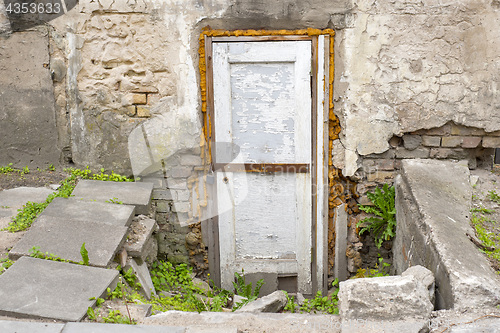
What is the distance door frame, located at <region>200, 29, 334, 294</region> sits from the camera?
13.8ft

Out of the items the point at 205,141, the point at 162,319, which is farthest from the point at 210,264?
the point at 162,319

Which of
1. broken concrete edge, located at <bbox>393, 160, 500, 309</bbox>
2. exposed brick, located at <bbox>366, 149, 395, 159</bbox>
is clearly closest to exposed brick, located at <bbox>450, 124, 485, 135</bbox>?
broken concrete edge, located at <bbox>393, 160, 500, 309</bbox>

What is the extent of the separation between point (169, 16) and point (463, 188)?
2.96m

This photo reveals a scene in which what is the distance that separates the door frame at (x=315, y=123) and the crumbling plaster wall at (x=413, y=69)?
0.13 meters

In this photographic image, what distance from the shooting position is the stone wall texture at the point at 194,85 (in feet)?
13.5

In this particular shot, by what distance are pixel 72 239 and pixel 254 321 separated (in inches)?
60.5

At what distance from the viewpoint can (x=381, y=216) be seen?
4578 mm

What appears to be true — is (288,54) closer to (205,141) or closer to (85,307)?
(205,141)

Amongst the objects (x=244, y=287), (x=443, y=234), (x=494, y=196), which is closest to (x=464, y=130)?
(x=494, y=196)

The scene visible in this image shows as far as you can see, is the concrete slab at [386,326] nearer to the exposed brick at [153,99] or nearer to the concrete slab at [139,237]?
the concrete slab at [139,237]

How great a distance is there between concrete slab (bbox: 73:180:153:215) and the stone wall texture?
0.21 metres

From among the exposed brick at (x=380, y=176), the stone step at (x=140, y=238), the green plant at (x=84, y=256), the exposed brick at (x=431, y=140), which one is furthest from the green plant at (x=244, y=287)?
the exposed brick at (x=431, y=140)

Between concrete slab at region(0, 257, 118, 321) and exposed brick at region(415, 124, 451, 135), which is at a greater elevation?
exposed brick at region(415, 124, 451, 135)

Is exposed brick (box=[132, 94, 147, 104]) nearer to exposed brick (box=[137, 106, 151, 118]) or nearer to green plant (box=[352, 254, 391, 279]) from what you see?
exposed brick (box=[137, 106, 151, 118])
